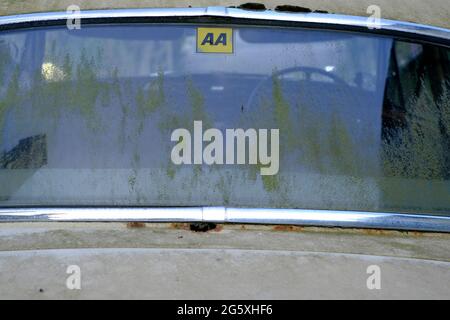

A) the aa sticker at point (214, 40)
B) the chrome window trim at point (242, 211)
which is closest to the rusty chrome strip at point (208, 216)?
the chrome window trim at point (242, 211)

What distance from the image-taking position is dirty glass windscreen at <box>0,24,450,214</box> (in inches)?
94.0

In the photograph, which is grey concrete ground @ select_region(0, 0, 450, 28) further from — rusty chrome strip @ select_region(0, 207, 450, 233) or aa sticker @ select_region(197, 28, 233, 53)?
rusty chrome strip @ select_region(0, 207, 450, 233)

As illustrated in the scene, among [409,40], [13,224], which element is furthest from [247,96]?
[13,224]

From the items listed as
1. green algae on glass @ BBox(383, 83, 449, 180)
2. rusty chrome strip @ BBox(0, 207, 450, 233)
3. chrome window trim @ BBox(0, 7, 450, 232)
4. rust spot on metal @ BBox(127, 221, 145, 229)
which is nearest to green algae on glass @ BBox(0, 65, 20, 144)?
chrome window trim @ BBox(0, 7, 450, 232)

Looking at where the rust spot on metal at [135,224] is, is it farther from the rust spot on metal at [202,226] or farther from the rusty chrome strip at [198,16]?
the rusty chrome strip at [198,16]

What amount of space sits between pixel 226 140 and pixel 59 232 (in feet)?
2.17

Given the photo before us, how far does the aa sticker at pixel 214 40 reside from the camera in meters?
2.46

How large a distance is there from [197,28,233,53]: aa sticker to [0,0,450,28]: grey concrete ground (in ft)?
0.35

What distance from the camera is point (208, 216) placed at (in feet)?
7.47

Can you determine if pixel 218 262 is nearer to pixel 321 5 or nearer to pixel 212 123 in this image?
pixel 212 123

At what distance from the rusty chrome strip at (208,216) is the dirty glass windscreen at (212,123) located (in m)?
0.05

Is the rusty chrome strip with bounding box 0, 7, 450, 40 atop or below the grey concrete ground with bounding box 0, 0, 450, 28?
below

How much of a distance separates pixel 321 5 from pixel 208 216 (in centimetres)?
92

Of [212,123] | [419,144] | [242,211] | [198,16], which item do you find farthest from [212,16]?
[419,144]
